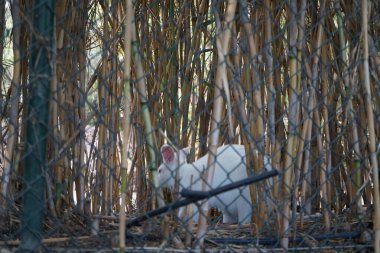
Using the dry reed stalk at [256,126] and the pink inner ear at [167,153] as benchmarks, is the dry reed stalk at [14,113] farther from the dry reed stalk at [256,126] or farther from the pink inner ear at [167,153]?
the pink inner ear at [167,153]

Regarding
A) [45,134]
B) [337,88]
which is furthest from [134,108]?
[45,134]

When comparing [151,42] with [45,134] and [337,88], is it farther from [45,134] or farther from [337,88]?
[45,134]

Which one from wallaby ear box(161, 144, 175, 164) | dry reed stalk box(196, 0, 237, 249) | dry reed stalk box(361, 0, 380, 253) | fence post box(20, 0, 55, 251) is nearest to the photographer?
fence post box(20, 0, 55, 251)

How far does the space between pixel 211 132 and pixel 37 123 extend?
0.67 m

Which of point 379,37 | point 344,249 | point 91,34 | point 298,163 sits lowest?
point 344,249

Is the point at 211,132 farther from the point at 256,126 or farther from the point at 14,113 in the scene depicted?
the point at 14,113

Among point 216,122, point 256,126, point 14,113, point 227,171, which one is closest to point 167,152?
point 227,171

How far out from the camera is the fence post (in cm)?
261

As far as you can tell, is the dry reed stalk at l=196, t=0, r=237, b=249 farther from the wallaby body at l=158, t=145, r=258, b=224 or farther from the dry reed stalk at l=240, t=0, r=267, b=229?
the wallaby body at l=158, t=145, r=258, b=224

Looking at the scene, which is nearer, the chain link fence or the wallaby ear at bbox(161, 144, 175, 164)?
the chain link fence

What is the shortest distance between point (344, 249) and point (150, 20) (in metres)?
1.94

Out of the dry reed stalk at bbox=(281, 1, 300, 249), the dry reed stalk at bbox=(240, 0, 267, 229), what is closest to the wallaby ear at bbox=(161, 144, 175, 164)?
the dry reed stalk at bbox=(240, 0, 267, 229)

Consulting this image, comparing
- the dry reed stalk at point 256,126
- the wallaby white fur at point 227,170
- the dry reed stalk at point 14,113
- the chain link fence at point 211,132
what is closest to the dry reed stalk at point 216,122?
the chain link fence at point 211,132

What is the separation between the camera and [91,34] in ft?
13.9
